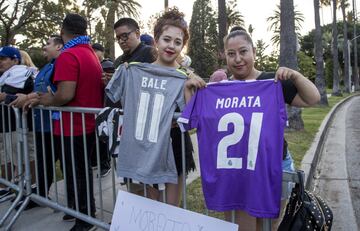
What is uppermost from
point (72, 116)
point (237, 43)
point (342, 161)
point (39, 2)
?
point (39, 2)

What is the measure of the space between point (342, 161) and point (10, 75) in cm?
628

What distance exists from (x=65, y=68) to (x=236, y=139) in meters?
1.88

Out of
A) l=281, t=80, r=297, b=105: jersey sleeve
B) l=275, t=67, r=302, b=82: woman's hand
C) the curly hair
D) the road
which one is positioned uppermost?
the curly hair

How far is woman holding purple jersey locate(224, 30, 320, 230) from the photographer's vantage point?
2.48 meters

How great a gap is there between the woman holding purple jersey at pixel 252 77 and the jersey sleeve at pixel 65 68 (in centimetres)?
152

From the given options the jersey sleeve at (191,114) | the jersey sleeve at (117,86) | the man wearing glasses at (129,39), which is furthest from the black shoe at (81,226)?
the jersey sleeve at (191,114)

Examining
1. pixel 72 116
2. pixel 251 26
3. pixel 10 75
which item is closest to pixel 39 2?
pixel 10 75

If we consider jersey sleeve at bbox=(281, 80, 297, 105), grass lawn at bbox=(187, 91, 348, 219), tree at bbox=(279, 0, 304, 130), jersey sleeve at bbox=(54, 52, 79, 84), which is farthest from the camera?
tree at bbox=(279, 0, 304, 130)

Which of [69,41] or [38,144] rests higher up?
[69,41]

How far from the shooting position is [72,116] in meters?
3.75

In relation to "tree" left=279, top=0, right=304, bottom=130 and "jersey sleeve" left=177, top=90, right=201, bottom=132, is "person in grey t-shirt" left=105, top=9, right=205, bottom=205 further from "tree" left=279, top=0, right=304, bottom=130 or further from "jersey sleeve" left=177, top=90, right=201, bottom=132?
"tree" left=279, top=0, right=304, bottom=130

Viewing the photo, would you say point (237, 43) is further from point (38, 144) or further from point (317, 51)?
point (317, 51)

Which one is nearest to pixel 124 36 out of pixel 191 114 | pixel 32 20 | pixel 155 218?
pixel 191 114

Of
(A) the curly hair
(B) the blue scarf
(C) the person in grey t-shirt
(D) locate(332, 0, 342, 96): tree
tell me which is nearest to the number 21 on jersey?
(C) the person in grey t-shirt
